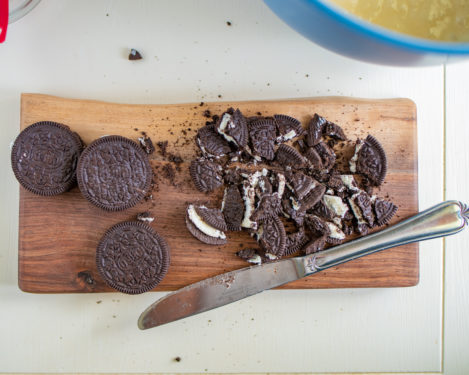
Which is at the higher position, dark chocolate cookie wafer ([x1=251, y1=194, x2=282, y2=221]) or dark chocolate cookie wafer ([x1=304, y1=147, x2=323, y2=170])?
dark chocolate cookie wafer ([x1=304, y1=147, x2=323, y2=170])

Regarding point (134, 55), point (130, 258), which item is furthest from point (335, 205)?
point (134, 55)

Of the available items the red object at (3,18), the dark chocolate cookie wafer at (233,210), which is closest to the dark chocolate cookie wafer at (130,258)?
the dark chocolate cookie wafer at (233,210)

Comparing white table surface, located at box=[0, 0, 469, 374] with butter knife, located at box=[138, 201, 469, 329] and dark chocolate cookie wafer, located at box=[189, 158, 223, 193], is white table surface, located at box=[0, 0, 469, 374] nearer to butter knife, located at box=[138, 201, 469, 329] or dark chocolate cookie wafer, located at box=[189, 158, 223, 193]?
butter knife, located at box=[138, 201, 469, 329]

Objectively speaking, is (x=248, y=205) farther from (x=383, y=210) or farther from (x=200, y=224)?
(x=383, y=210)

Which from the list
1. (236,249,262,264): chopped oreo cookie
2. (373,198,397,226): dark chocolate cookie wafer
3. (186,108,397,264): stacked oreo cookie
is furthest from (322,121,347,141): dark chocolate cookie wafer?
(236,249,262,264): chopped oreo cookie

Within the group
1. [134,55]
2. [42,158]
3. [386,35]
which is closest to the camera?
[386,35]

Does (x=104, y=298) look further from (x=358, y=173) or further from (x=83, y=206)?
(x=358, y=173)

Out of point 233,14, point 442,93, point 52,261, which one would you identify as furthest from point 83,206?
point 442,93
